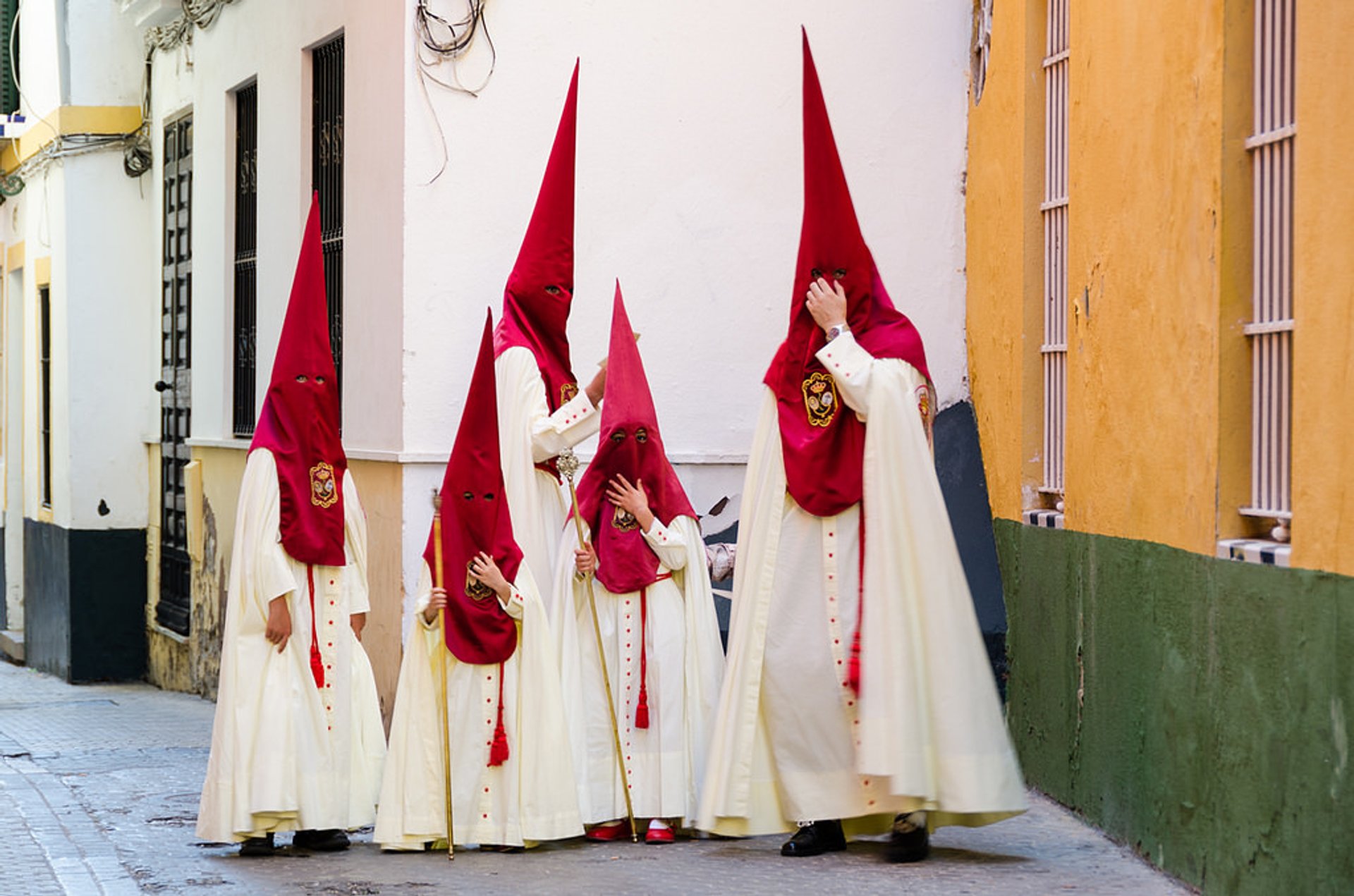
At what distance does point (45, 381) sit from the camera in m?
17.8

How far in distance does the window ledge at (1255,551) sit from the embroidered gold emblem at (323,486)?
131 inches

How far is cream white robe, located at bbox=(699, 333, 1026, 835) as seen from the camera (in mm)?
6965

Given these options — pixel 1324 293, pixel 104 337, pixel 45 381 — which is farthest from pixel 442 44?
pixel 45 381

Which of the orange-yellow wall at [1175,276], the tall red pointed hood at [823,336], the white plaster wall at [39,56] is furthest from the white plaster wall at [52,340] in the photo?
the tall red pointed hood at [823,336]

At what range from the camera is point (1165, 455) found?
7.04 meters

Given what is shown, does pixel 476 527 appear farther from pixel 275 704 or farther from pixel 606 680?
pixel 275 704

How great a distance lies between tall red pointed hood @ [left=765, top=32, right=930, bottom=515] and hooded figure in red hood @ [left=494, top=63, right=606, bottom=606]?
3.73 feet

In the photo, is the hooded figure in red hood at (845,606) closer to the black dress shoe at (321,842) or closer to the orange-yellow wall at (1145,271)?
the orange-yellow wall at (1145,271)

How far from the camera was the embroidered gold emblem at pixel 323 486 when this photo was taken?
7.66 metres

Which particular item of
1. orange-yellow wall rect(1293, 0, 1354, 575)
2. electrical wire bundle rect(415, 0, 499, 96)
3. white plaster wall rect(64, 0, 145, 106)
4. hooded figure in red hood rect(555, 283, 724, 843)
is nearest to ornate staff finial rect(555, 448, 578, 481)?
hooded figure in red hood rect(555, 283, 724, 843)

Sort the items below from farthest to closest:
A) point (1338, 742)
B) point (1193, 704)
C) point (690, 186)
→ point (690, 186)
point (1193, 704)
point (1338, 742)

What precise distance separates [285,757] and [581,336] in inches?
129

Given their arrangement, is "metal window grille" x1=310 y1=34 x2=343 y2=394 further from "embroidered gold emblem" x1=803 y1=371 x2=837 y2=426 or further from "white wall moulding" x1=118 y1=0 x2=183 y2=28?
"embroidered gold emblem" x1=803 y1=371 x2=837 y2=426

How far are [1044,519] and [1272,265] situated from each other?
2541 millimetres
